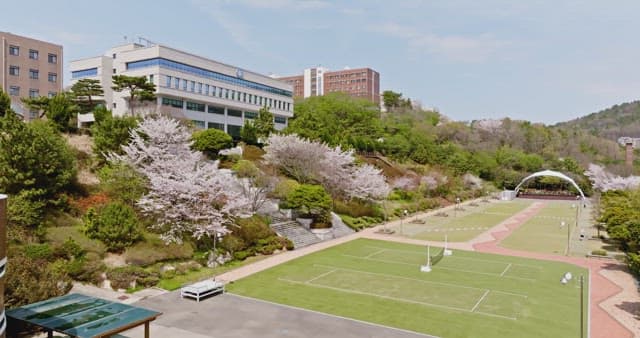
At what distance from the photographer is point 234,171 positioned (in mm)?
43562

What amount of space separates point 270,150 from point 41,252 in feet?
95.5

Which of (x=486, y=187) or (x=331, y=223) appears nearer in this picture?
(x=331, y=223)

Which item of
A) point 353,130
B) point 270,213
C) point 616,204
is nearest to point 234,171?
point 270,213

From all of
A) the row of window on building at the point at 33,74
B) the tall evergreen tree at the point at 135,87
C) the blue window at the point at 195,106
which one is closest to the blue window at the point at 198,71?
the tall evergreen tree at the point at 135,87

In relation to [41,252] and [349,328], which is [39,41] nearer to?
[41,252]

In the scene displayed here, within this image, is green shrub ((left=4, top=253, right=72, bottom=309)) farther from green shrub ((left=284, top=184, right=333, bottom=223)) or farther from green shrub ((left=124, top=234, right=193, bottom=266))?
green shrub ((left=284, top=184, right=333, bottom=223))

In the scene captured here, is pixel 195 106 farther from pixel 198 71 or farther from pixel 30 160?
pixel 30 160

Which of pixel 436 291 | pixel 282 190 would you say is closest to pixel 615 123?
pixel 282 190

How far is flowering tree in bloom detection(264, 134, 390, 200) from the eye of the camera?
156ft

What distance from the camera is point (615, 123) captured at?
181m

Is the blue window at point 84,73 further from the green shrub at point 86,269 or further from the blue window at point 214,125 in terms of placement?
the green shrub at point 86,269

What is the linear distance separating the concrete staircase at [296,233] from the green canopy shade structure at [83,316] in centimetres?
2104

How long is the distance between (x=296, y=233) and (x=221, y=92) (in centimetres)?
3003

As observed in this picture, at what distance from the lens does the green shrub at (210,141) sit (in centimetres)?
4928
